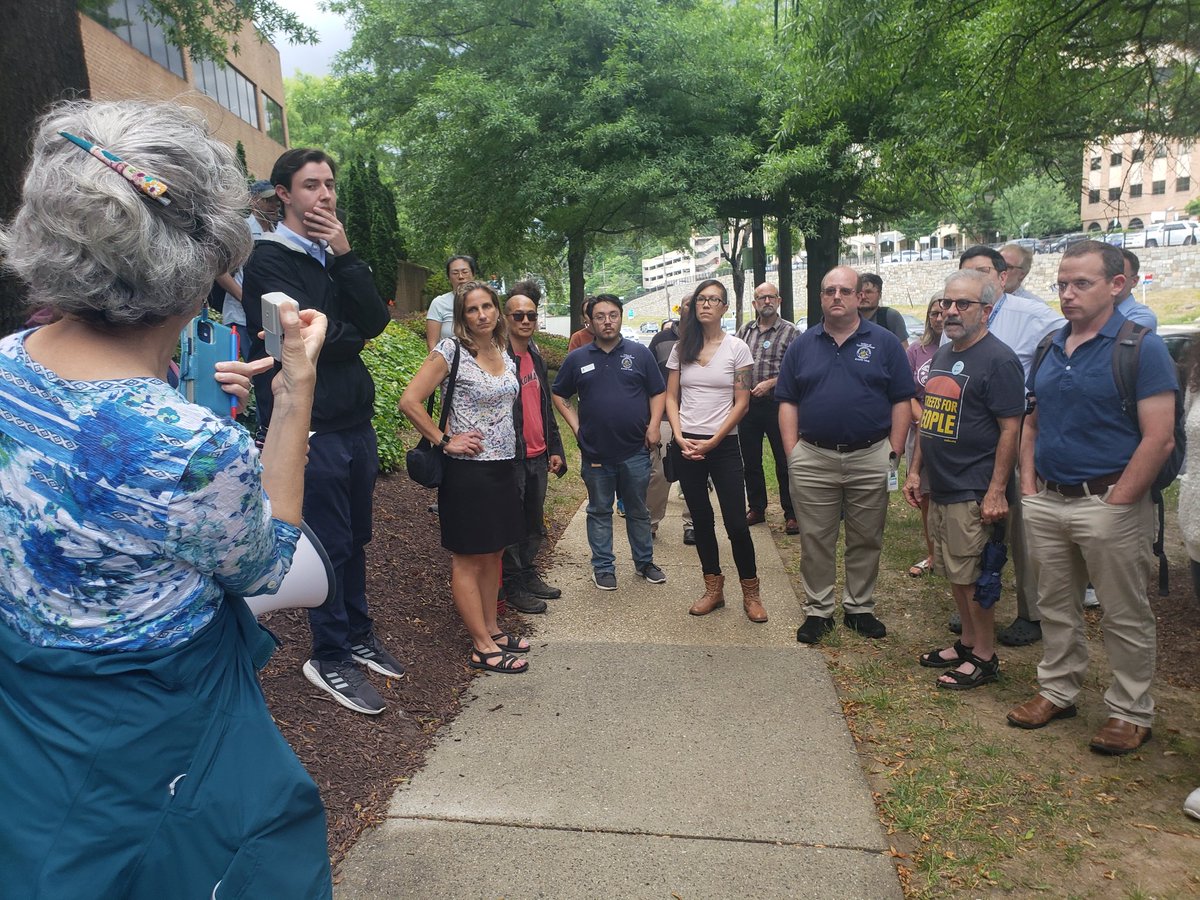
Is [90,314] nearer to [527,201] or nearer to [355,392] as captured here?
[355,392]

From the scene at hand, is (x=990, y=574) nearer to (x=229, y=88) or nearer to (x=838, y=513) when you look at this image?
(x=838, y=513)

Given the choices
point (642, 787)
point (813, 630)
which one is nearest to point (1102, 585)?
point (813, 630)

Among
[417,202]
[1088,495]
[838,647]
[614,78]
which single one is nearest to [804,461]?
[838,647]

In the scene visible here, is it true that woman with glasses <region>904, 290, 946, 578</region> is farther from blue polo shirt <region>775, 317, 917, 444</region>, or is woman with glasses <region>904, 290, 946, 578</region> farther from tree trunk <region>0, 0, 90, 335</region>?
tree trunk <region>0, 0, 90, 335</region>

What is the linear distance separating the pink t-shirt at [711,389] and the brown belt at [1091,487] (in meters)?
2.27

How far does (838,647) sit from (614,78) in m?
15.2

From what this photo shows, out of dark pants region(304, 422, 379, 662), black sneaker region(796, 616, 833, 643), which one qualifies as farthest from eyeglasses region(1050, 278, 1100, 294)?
dark pants region(304, 422, 379, 662)

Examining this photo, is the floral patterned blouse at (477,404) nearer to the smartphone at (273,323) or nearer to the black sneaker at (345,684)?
the black sneaker at (345,684)

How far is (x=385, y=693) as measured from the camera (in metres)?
4.15

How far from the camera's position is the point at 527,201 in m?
18.3

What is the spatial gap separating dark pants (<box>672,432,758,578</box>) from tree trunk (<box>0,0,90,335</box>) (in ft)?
12.5

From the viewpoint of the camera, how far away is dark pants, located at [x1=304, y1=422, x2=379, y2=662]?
144 inches

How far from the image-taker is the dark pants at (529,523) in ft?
18.6

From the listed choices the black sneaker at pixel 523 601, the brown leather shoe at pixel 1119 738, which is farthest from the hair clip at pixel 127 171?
the black sneaker at pixel 523 601
